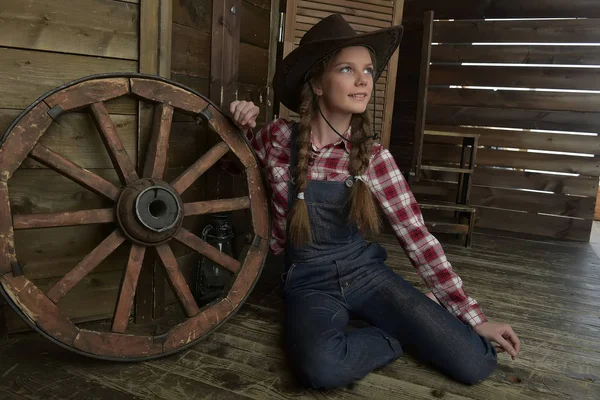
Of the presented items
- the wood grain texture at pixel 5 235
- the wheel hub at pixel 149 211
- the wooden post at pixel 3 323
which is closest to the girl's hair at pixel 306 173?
the wheel hub at pixel 149 211

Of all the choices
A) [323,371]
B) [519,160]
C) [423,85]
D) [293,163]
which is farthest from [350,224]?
[519,160]

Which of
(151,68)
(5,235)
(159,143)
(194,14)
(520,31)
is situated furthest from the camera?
(520,31)

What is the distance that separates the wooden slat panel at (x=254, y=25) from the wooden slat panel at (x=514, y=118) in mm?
2387

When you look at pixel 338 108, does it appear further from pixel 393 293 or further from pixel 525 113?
pixel 525 113

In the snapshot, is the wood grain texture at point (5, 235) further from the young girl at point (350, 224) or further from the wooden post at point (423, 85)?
the wooden post at point (423, 85)

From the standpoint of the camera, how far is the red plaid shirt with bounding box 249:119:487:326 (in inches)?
70.7

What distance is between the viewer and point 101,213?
1.61 metres

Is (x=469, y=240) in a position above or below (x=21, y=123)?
below

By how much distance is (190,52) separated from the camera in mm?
2035

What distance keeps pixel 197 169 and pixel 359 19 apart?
1.98 metres

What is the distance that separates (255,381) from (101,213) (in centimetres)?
75

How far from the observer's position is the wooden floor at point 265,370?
4.92ft

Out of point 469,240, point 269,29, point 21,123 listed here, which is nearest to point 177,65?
point 21,123

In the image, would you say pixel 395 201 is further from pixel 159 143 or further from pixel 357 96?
pixel 159 143
